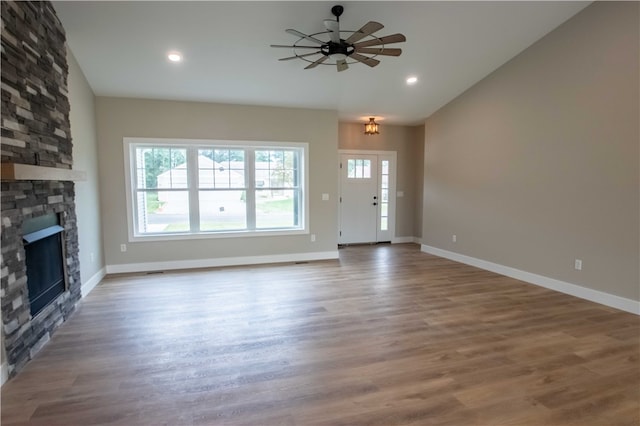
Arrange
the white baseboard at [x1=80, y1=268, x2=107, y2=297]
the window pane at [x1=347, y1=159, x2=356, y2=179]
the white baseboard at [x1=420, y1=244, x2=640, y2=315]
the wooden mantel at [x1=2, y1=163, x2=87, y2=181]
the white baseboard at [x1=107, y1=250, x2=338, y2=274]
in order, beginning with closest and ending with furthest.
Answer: the wooden mantel at [x1=2, y1=163, x2=87, y2=181] < the white baseboard at [x1=420, y1=244, x2=640, y2=315] < the white baseboard at [x1=80, y1=268, x2=107, y2=297] < the white baseboard at [x1=107, y1=250, x2=338, y2=274] < the window pane at [x1=347, y1=159, x2=356, y2=179]

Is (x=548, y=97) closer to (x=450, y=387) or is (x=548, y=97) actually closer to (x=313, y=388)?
(x=450, y=387)

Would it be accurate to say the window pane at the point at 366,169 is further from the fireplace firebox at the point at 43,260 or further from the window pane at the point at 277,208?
the fireplace firebox at the point at 43,260

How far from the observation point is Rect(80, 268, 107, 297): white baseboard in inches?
160

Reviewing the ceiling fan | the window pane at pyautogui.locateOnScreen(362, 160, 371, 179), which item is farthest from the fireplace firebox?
the window pane at pyautogui.locateOnScreen(362, 160, 371, 179)

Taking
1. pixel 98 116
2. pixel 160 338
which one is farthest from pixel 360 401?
pixel 98 116

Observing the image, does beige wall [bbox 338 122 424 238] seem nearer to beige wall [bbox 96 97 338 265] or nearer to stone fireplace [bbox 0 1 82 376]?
beige wall [bbox 96 97 338 265]

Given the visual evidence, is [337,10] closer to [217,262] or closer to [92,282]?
[217,262]

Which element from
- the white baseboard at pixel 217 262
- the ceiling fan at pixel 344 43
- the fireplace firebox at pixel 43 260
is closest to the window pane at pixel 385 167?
the white baseboard at pixel 217 262

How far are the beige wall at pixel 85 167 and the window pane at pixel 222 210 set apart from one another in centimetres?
144

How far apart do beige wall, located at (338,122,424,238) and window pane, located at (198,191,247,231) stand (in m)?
2.74

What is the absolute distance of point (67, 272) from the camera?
3479 mm

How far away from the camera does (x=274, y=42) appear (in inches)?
154

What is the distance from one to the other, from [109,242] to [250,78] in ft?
Answer: 10.5

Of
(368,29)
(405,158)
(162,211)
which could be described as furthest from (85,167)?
(405,158)
